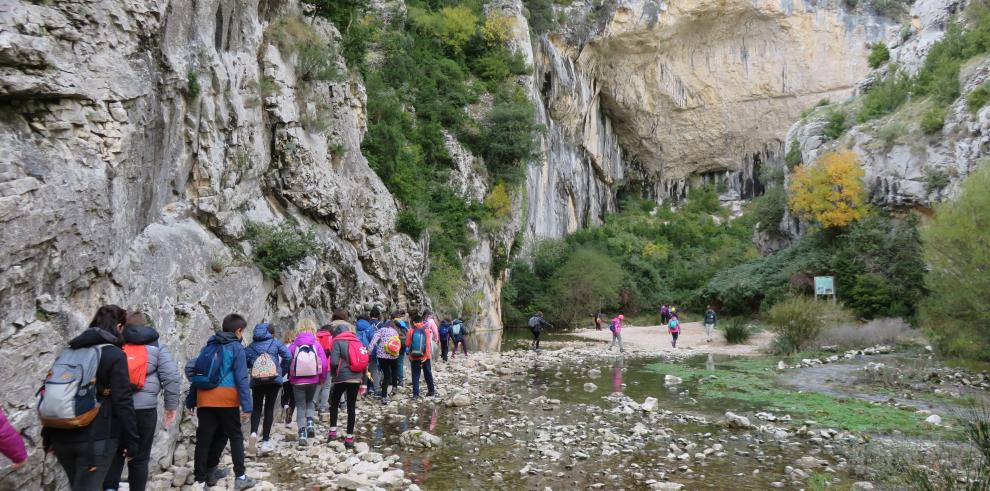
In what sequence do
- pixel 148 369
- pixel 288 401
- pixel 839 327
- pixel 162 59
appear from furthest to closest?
pixel 839 327
pixel 288 401
pixel 162 59
pixel 148 369

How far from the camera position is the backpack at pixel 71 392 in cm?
404

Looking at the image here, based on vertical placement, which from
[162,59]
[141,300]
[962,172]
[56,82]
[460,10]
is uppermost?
[460,10]

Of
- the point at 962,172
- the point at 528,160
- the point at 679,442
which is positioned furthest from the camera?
the point at 528,160

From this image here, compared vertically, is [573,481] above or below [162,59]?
below

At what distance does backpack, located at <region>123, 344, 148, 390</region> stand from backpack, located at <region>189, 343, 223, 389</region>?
0.60 meters

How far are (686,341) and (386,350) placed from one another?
19907 mm

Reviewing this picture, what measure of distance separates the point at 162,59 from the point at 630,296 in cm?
3701

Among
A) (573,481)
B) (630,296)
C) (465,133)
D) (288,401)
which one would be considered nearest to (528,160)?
(465,133)

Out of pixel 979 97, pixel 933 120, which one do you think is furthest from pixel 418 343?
pixel 933 120

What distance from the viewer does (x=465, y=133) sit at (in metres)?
30.7

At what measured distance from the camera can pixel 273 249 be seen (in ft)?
35.4

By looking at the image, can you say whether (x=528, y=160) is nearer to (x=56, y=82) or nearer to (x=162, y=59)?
(x=162, y=59)

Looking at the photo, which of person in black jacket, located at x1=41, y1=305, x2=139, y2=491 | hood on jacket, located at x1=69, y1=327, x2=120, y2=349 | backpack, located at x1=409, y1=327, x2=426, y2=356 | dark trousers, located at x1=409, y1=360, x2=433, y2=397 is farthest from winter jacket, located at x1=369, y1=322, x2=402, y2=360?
hood on jacket, located at x1=69, y1=327, x2=120, y2=349

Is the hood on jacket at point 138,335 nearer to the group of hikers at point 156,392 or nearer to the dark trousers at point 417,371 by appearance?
the group of hikers at point 156,392
